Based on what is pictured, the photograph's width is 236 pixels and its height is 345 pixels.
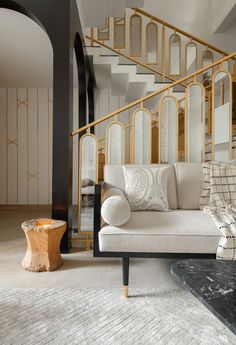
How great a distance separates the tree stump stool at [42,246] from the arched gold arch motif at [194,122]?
1505 millimetres

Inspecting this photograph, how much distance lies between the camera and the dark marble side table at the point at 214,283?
76 cm

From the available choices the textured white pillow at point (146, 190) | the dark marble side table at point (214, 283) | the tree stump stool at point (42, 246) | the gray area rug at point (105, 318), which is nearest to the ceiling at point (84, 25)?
the textured white pillow at point (146, 190)

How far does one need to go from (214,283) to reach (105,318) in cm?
82

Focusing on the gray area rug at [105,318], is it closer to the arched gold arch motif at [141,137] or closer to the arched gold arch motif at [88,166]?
the arched gold arch motif at [88,166]

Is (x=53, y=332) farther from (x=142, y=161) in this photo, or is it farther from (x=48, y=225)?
(x=142, y=161)

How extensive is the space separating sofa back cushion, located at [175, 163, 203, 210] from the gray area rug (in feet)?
2.84

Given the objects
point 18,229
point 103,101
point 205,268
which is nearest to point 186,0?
point 103,101

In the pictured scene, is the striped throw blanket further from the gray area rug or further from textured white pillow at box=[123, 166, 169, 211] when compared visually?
the gray area rug

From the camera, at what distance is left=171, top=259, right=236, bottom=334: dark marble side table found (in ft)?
2.49

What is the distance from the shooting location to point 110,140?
9.45 ft

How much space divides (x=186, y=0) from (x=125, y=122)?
9.07 feet

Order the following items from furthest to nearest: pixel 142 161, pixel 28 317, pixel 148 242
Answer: pixel 142 161
pixel 148 242
pixel 28 317

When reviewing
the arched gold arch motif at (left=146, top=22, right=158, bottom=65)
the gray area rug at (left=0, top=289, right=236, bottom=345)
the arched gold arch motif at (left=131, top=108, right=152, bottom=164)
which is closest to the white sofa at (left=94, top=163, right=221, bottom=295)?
the gray area rug at (left=0, top=289, right=236, bottom=345)

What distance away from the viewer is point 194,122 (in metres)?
2.88
